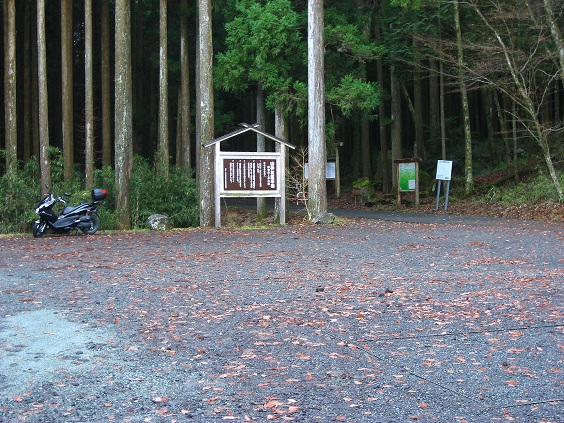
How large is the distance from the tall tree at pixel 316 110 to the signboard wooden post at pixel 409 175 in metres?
7.51

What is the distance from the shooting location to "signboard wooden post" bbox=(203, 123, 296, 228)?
18484 mm

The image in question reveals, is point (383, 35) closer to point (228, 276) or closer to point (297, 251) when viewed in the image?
point (297, 251)

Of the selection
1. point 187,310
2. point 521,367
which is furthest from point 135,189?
point 521,367

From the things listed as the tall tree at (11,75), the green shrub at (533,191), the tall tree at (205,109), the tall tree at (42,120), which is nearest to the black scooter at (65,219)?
the tall tree at (205,109)

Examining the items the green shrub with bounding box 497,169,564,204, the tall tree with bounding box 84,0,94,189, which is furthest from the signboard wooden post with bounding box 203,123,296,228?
the green shrub with bounding box 497,169,564,204

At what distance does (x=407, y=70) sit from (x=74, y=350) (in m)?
24.9

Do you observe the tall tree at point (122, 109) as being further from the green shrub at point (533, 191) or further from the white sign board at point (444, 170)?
the green shrub at point (533, 191)

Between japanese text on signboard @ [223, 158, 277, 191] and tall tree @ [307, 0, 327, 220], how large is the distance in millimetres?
1075

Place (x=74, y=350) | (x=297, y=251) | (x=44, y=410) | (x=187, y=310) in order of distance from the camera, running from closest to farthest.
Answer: (x=44, y=410), (x=74, y=350), (x=187, y=310), (x=297, y=251)

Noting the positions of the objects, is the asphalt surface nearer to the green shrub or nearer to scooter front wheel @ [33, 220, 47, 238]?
scooter front wheel @ [33, 220, 47, 238]

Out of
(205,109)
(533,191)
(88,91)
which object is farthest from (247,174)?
(533,191)

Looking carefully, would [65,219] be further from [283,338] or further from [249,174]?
[283,338]

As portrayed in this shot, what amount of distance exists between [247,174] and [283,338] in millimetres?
12843

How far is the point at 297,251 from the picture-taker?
42.8 ft
